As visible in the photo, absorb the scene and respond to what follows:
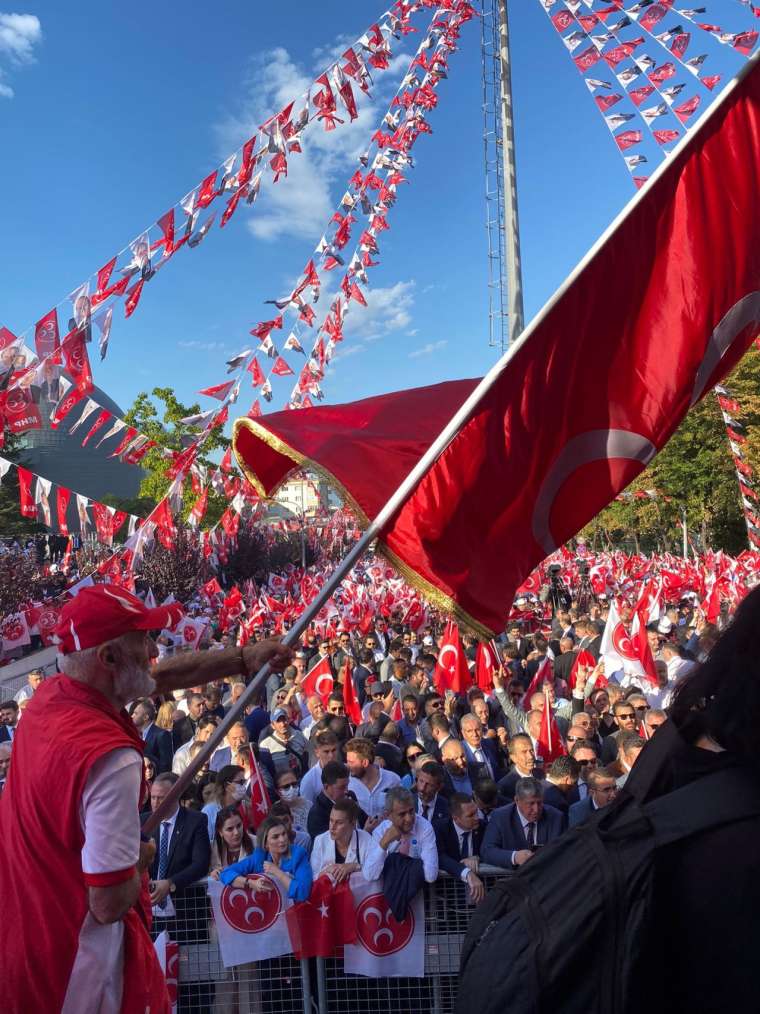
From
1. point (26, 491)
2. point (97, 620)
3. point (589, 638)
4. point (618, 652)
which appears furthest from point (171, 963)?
point (589, 638)

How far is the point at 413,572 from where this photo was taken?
3.32m

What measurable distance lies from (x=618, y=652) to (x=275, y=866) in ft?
22.0

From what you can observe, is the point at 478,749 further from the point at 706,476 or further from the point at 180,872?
the point at 706,476

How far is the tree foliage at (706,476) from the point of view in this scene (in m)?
31.2

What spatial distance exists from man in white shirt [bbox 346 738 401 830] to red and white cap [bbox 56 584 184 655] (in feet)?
13.4

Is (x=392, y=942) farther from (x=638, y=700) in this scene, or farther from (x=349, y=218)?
(x=349, y=218)

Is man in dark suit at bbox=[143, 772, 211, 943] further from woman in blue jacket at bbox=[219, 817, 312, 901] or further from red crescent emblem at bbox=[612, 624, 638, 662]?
red crescent emblem at bbox=[612, 624, 638, 662]

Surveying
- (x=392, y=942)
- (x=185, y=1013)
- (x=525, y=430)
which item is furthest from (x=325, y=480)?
(x=185, y=1013)

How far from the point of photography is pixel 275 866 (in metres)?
4.65

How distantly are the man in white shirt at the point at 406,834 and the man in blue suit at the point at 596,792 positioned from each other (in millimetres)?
1213

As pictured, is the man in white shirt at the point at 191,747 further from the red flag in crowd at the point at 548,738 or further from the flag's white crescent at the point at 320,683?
the red flag in crowd at the point at 548,738

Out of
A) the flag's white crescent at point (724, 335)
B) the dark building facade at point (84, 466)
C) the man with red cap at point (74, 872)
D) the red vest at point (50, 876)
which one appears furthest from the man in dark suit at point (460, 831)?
the dark building facade at point (84, 466)

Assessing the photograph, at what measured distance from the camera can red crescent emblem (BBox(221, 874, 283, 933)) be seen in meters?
4.49

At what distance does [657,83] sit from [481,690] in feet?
23.4
